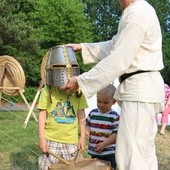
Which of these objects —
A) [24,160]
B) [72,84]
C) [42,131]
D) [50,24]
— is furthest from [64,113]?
[50,24]

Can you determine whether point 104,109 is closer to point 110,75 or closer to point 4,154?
point 110,75

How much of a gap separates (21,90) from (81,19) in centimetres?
2739

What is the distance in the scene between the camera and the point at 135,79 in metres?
3.12

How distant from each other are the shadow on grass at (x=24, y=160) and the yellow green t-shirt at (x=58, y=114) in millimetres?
1777

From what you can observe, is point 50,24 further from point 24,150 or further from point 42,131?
point 42,131

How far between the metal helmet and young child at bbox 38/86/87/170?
241mm

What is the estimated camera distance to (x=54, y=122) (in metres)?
3.82

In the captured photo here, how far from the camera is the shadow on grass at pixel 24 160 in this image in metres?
5.57

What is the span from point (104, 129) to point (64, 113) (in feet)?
1.82

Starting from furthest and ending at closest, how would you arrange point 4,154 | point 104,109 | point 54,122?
point 4,154 < point 104,109 < point 54,122

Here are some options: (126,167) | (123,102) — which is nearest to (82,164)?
(126,167)

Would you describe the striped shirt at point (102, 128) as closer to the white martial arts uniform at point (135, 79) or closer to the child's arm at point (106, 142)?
the child's arm at point (106, 142)

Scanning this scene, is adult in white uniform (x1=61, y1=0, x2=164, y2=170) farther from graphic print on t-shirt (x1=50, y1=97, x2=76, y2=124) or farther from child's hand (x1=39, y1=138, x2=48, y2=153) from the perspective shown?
child's hand (x1=39, y1=138, x2=48, y2=153)

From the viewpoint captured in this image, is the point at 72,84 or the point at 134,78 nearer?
the point at 134,78
